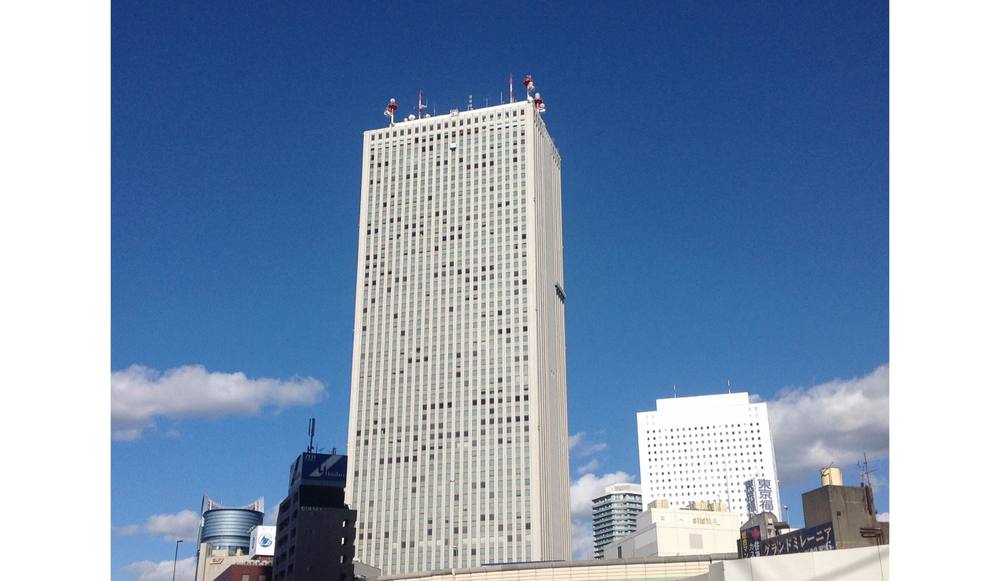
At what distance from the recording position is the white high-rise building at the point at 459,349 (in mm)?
114125

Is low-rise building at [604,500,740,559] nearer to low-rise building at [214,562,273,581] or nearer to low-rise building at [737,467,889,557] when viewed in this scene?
low-rise building at [214,562,273,581]

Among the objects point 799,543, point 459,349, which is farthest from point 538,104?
point 799,543

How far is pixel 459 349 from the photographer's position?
123 meters

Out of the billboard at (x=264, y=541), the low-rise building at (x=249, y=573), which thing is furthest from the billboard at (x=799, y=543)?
the billboard at (x=264, y=541)

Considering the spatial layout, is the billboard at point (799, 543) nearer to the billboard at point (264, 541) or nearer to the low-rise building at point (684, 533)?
the low-rise building at point (684, 533)

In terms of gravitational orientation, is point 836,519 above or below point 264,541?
below

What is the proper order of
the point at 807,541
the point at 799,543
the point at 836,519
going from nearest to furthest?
the point at 836,519, the point at 807,541, the point at 799,543

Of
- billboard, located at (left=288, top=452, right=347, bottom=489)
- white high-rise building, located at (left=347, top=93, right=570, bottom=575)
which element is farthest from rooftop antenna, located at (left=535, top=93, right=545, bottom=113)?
billboard, located at (left=288, top=452, right=347, bottom=489)

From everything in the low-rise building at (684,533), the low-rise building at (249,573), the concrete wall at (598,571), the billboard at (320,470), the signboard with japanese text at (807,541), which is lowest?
the concrete wall at (598,571)

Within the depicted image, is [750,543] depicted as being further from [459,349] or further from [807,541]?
[459,349]

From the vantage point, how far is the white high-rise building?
114 meters

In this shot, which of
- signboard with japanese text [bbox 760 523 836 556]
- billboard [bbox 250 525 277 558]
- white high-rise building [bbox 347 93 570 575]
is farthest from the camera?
billboard [bbox 250 525 277 558]
